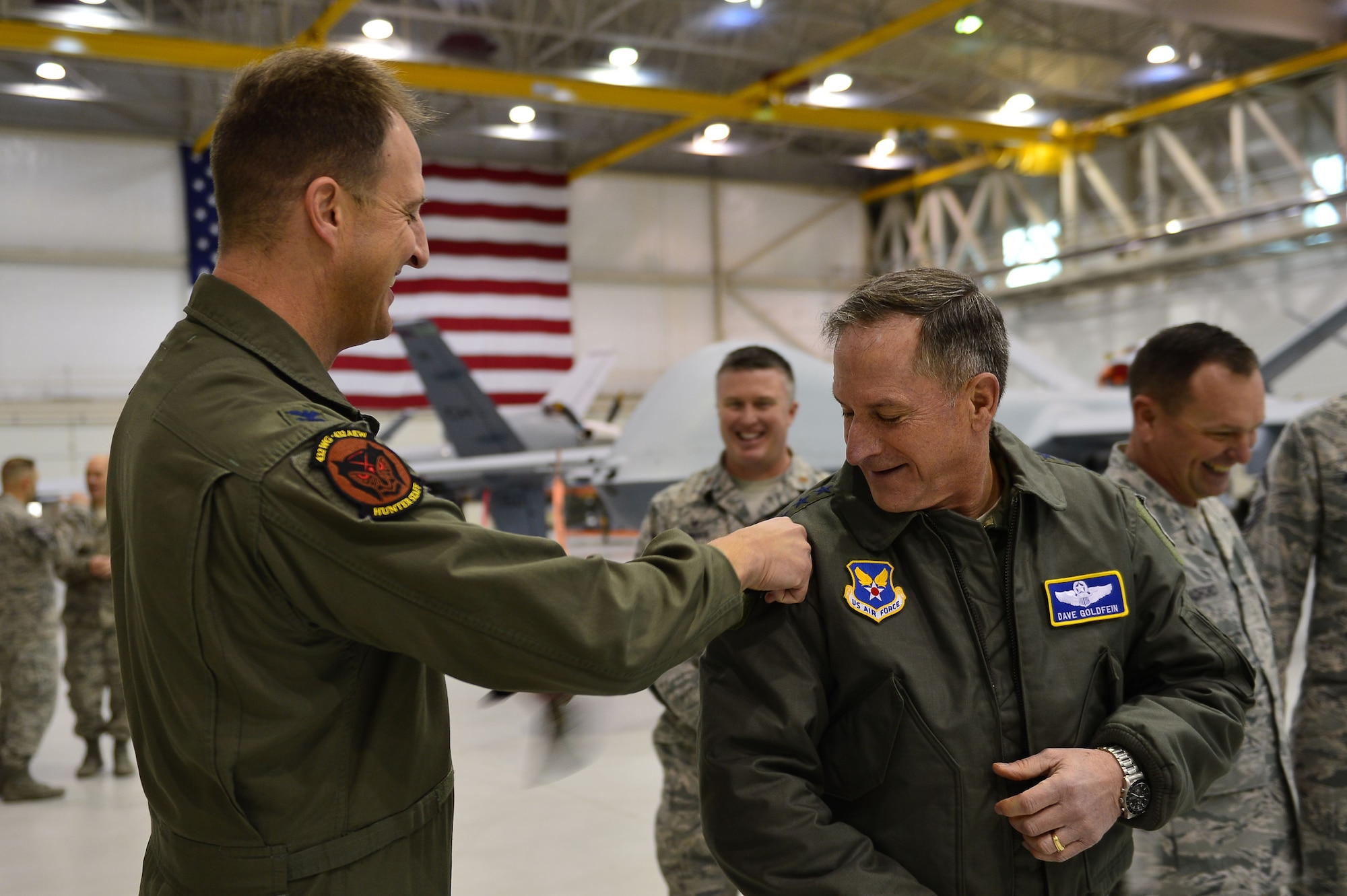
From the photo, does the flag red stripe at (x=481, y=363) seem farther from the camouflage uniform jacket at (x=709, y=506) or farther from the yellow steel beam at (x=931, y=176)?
the camouflage uniform jacket at (x=709, y=506)

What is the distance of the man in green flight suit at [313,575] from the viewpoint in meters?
1.31

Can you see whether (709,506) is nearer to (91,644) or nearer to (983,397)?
(983,397)

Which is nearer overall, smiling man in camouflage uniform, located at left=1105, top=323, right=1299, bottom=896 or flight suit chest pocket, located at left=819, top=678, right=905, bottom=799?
flight suit chest pocket, located at left=819, top=678, right=905, bottom=799

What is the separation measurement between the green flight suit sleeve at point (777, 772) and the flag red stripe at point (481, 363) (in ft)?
59.3

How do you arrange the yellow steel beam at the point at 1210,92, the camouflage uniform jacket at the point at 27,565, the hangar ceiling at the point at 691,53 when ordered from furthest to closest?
the yellow steel beam at the point at 1210,92, the hangar ceiling at the point at 691,53, the camouflage uniform jacket at the point at 27,565

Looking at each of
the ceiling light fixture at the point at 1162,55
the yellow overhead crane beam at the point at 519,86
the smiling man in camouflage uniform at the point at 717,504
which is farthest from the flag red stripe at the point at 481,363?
the smiling man in camouflage uniform at the point at 717,504

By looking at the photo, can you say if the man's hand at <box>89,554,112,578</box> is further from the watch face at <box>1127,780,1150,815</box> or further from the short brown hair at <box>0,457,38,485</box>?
the watch face at <box>1127,780,1150,815</box>

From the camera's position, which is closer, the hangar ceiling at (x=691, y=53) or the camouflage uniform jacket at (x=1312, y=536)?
the camouflage uniform jacket at (x=1312, y=536)

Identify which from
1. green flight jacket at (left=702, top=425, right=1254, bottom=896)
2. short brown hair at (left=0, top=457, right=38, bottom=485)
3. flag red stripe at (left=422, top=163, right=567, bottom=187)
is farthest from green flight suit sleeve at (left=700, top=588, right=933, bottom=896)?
flag red stripe at (left=422, top=163, right=567, bottom=187)

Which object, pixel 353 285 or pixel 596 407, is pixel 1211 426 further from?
pixel 596 407

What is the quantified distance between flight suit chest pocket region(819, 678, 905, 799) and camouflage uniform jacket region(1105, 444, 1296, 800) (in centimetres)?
115

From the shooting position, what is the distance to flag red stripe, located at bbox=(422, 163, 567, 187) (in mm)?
20984

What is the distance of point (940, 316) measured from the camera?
1684 millimetres

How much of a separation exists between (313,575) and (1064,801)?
1.14 m
